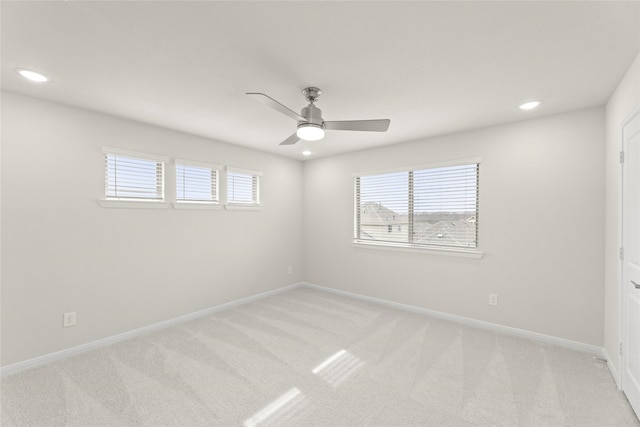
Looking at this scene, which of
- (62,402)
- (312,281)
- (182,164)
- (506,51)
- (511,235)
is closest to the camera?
(506,51)

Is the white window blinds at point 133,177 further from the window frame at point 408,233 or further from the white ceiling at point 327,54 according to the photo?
the window frame at point 408,233

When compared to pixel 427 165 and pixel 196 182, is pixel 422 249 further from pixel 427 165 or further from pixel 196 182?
pixel 196 182

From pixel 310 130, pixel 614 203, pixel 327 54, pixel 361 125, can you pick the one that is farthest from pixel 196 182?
pixel 614 203

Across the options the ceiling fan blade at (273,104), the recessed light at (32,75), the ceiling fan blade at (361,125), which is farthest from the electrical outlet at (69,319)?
the ceiling fan blade at (361,125)

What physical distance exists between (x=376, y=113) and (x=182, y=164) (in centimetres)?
246

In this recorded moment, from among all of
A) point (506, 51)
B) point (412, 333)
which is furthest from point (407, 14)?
point (412, 333)

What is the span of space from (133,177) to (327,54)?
2.61m

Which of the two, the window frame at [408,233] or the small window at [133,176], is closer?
the small window at [133,176]

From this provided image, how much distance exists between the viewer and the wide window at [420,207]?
3.49 m

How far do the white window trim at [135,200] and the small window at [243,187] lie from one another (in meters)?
0.88

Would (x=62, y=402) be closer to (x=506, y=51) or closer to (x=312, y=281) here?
(x=312, y=281)

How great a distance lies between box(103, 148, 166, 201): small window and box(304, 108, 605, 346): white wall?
3101 mm

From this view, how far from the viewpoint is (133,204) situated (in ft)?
10.1

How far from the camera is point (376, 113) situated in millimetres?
2801
